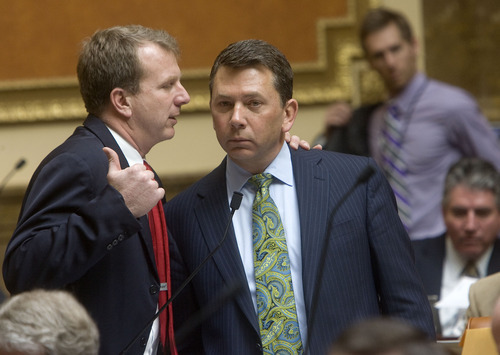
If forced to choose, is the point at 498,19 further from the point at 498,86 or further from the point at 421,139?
the point at 421,139

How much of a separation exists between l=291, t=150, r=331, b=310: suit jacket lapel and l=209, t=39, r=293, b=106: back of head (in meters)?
0.22

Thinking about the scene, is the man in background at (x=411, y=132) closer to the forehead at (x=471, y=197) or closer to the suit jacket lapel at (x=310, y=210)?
the forehead at (x=471, y=197)

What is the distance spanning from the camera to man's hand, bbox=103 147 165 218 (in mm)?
2674

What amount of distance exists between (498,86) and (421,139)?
1607 millimetres

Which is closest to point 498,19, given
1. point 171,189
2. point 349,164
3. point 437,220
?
point 437,220

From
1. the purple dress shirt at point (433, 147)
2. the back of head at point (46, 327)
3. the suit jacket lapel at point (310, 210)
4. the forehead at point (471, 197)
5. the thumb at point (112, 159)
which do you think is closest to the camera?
the back of head at point (46, 327)

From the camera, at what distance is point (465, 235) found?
4324 mm

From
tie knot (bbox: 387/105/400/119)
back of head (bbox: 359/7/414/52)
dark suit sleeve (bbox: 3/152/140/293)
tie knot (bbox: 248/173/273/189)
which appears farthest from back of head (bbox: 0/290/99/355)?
back of head (bbox: 359/7/414/52)

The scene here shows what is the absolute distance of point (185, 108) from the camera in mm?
5977

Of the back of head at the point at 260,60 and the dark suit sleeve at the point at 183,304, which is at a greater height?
the back of head at the point at 260,60

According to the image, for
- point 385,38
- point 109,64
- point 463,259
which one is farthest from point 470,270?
point 109,64

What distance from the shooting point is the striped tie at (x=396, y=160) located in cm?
502

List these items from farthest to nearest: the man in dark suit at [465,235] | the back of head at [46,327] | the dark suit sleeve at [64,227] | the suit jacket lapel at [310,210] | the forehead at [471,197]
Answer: the forehead at [471,197] < the man in dark suit at [465,235] < the suit jacket lapel at [310,210] < the dark suit sleeve at [64,227] < the back of head at [46,327]

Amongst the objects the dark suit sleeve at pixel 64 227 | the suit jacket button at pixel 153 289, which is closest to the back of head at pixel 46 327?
the dark suit sleeve at pixel 64 227
